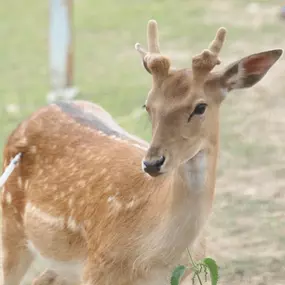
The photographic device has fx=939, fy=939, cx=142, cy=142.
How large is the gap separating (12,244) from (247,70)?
1742mm

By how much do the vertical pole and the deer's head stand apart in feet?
17.5

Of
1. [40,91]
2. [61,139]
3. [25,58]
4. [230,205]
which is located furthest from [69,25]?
[61,139]

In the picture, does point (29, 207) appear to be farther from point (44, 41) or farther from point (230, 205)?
point (44, 41)

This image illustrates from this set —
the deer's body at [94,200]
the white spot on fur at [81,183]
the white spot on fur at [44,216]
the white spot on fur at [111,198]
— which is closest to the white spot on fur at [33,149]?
the deer's body at [94,200]

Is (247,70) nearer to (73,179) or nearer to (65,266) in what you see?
(73,179)

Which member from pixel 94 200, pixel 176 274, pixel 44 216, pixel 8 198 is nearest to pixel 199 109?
pixel 176 274

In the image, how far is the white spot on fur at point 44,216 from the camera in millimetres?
4617

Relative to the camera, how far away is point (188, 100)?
12.4 ft

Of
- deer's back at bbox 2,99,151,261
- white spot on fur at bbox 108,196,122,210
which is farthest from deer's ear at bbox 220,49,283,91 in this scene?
white spot on fur at bbox 108,196,122,210

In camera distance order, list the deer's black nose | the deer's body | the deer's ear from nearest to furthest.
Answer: the deer's black nose → the deer's ear → the deer's body

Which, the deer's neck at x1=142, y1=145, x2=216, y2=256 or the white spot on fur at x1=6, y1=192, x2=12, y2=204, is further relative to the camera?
the white spot on fur at x1=6, y1=192, x2=12, y2=204

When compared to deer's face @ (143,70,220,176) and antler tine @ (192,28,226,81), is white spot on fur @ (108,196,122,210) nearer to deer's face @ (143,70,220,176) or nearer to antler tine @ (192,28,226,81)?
deer's face @ (143,70,220,176)

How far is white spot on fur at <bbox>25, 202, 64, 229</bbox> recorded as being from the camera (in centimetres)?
462

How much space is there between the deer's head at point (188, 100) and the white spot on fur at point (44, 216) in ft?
3.32
